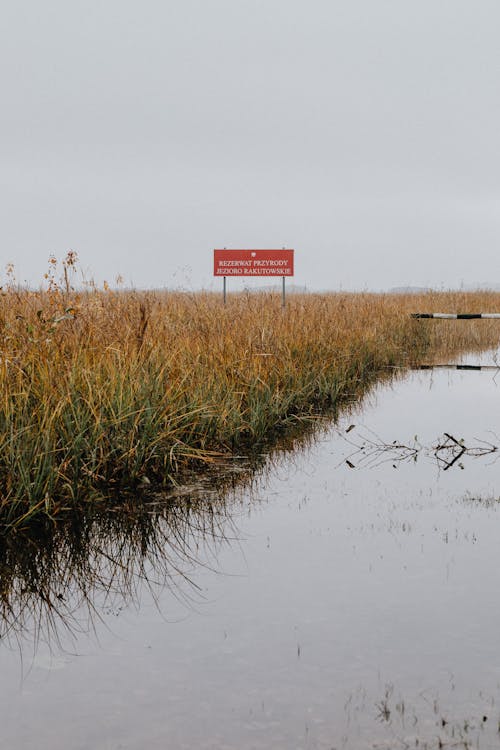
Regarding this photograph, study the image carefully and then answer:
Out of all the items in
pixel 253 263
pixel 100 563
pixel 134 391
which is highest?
pixel 253 263

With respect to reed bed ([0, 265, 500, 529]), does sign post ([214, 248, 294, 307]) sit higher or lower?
higher

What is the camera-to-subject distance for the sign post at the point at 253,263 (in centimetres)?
2298

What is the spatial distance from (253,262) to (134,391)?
53.2 ft

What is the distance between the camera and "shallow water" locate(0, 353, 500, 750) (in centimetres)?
296

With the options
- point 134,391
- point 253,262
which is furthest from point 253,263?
point 134,391

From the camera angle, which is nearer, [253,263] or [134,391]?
[134,391]

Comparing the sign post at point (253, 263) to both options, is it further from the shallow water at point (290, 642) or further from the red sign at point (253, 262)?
the shallow water at point (290, 642)

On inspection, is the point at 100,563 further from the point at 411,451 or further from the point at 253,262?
the point at 253,262

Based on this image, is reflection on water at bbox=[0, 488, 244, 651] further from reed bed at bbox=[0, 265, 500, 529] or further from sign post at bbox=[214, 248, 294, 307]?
sign post at bbox=[214, 248, 294, 307]

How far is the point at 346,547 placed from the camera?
513cm

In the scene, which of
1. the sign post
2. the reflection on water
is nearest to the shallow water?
the reflection on water

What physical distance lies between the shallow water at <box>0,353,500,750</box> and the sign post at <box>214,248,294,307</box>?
1694 centimetres

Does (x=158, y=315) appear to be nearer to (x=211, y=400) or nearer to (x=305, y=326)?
(x=305, y=326)

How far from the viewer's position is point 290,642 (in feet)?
12.0
